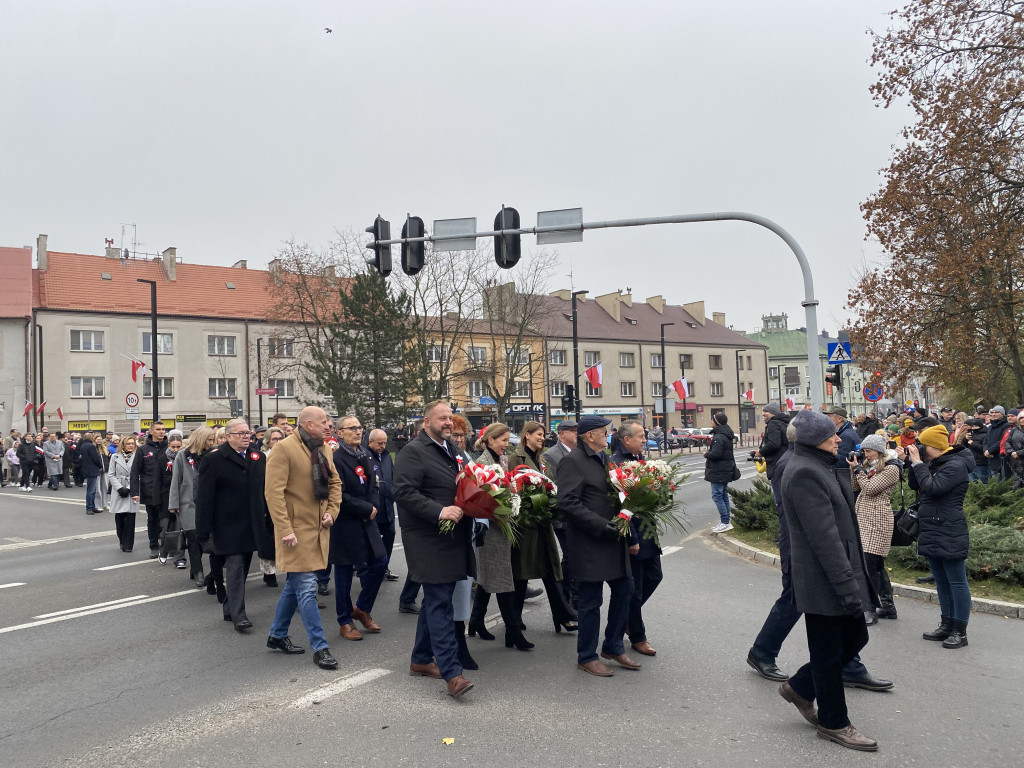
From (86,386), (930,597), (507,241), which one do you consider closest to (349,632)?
(930,597)

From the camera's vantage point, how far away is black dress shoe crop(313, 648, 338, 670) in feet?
19.5

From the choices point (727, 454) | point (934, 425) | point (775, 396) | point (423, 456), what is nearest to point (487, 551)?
point (423, 456)

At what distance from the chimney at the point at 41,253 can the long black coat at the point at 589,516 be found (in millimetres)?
57143

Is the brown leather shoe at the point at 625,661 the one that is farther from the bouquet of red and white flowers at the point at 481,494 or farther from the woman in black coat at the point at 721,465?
the woman in black coat at the point at 721,465

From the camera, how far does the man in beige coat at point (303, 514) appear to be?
19.8 ft

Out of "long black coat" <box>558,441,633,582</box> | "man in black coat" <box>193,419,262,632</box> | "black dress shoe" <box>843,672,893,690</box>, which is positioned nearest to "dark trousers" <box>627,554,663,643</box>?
"long black coat" <box>558,441,633,582</box>

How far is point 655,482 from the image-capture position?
596cm

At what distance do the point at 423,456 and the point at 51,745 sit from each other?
9.08 feet

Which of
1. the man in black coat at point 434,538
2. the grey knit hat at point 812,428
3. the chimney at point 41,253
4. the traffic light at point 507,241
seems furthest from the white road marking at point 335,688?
the chimney at point 41,253

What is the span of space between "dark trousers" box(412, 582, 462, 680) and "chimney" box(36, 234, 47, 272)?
186 ft

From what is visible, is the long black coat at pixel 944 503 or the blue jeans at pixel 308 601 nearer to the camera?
the blue jeans at pixel 308 601

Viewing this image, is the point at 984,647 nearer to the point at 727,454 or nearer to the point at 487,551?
the point at 487,551

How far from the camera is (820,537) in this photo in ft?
14.6

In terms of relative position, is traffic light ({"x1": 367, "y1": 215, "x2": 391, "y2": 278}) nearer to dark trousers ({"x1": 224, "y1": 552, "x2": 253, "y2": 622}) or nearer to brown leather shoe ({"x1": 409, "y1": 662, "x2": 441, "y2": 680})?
dark trousers ({"x1": 224, "y1": 552, "x2": 253, "y2": 622})
